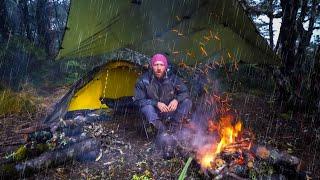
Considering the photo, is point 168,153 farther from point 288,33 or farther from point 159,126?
point 288,33

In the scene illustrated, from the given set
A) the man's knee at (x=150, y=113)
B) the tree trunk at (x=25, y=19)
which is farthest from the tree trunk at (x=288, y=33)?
the tree trunk at (x=25, y=19)

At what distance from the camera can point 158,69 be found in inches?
261

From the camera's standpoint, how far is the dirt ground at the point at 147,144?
17.0ft

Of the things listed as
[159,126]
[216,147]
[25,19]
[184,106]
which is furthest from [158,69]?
[25,19]

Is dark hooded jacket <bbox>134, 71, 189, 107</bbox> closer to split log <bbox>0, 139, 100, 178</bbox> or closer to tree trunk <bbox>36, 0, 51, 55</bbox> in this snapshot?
split log <bbox>0, 139, 100, 178</bbox>

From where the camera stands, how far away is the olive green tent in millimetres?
7594

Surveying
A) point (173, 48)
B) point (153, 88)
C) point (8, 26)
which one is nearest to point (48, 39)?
point (8, 26)

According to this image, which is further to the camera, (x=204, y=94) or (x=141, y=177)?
(x=204, y=94)

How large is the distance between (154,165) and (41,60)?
10.5 metres

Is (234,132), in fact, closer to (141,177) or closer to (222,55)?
(141,177)

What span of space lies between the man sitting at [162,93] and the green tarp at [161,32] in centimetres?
142

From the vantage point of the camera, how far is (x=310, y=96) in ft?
23.9

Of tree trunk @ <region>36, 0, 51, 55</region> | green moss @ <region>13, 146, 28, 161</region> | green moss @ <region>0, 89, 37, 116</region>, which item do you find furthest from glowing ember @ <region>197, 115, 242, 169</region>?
tree trunk @ <region>36, 0, 51, 55</region>

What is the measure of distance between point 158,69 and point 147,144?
1.49 meters
